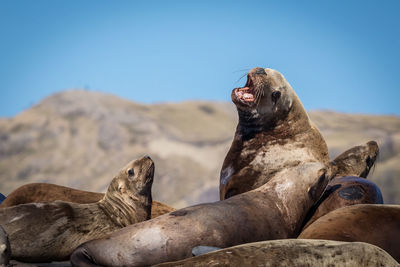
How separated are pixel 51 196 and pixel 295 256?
469cm

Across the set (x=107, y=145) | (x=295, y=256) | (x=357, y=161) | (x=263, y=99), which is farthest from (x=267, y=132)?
(x=107, y=145)

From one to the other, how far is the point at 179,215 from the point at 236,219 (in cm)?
54

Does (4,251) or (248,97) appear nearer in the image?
(4,251)

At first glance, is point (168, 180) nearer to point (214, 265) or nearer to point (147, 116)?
point (147, 116)

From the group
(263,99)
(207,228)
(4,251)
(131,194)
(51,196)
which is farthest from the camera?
(51,196)

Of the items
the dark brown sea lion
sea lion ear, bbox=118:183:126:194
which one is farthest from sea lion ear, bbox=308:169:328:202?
sea lion ear, bbox=118:183:126:194

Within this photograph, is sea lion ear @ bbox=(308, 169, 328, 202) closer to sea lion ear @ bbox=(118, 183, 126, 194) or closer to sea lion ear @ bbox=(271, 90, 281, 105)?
sea lion ear @ bbox=(271, 90, 281, 105)

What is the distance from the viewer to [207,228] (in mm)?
4883

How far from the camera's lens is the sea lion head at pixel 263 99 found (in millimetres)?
7480

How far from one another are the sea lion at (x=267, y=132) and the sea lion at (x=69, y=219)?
3.72 ft

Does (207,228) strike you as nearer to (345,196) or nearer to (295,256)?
(295,256)

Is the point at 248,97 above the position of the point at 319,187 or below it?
above

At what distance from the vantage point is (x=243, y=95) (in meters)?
7.55

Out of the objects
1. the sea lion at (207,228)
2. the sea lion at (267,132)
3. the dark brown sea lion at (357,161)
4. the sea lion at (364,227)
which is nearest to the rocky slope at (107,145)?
the dark brown sea lion at (357,161)
